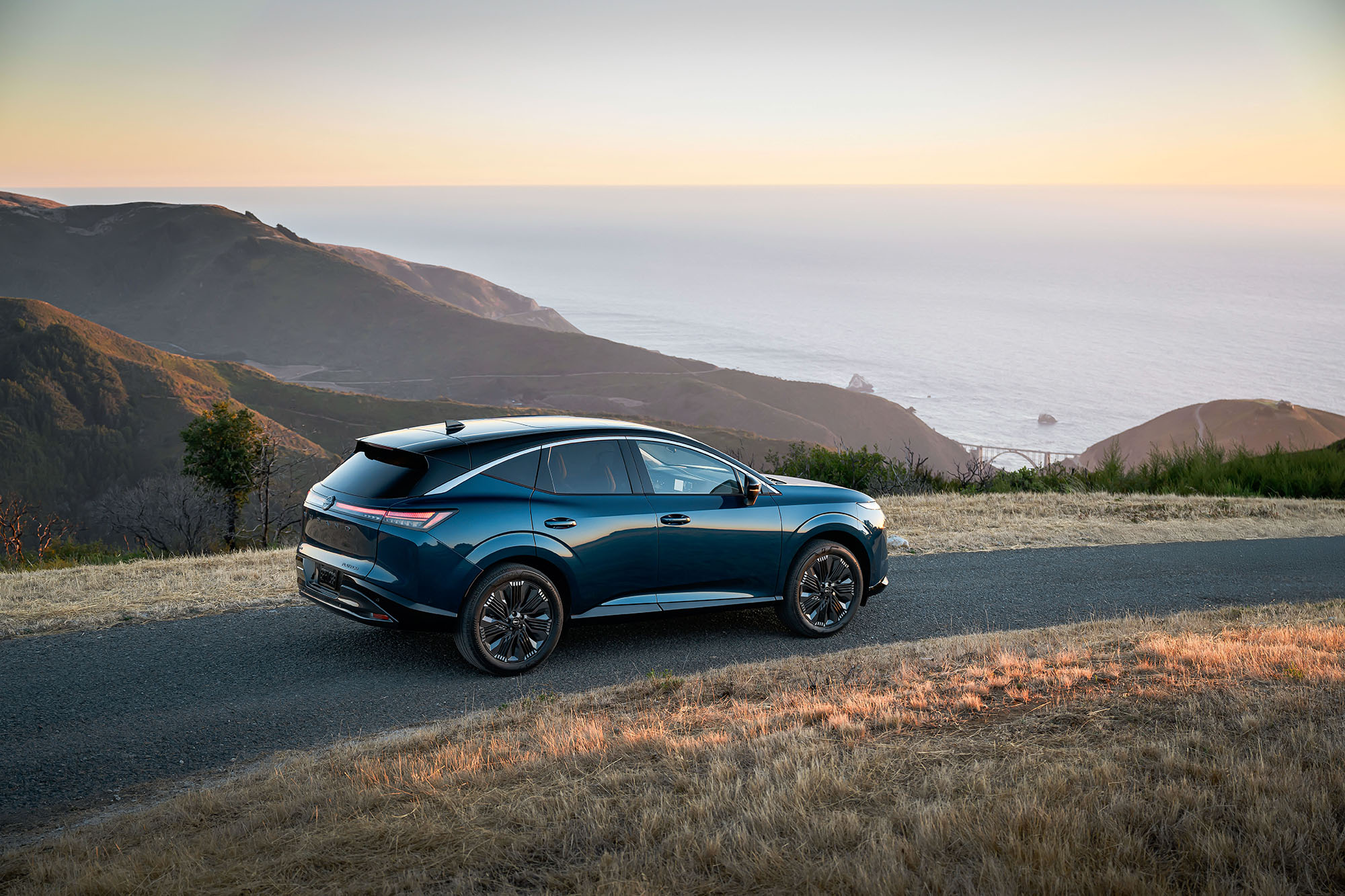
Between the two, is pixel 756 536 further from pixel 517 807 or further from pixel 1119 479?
pixel 1119 479

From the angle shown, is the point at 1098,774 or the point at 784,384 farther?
the point at 784,384

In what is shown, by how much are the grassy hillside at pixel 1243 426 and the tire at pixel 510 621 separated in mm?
63475

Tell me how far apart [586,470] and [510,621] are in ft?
4.11

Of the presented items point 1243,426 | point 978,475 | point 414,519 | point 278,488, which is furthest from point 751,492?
point 1243,426

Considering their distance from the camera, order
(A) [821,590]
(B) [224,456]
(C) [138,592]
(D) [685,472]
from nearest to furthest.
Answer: (D) [685,472] → (A) [821,590] → (C) [138,592] → (B) [224,456]

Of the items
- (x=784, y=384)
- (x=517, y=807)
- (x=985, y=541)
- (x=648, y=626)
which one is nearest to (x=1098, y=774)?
(x=517, y=807)

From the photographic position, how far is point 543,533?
267 inches

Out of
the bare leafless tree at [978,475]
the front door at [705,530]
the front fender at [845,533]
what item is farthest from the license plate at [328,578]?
the bare leafless tree at [978,475]

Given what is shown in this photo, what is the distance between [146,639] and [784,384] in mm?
167177

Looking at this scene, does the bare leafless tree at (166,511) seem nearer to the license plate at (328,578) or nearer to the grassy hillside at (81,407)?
the grassy hillside at (81,407)

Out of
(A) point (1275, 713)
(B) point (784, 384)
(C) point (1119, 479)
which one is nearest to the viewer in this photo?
(A) point (1275, 713)

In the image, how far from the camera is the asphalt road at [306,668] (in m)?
5.32

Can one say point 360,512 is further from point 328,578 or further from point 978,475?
point 978,475

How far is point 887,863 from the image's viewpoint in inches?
128
